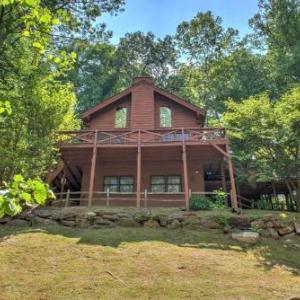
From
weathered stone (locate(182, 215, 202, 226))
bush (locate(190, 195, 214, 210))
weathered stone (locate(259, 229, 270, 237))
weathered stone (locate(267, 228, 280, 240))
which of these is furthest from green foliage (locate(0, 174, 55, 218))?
bush (locate(190, 195, 214, 210))

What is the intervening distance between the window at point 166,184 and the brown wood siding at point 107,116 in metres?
4.58

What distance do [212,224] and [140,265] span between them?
4.99 metres

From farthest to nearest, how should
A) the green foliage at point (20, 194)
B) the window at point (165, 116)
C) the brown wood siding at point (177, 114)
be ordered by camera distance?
the window at point (165, 116) < the brown wood siding at point (177, 114) < the green foliage at point (20, 194)

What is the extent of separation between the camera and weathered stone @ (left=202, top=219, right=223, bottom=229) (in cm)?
→ 1467

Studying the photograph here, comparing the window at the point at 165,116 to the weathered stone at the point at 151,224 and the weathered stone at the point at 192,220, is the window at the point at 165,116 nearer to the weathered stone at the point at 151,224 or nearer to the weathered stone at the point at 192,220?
the weathered stone at the point at 192,220

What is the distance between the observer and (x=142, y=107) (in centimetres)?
2242

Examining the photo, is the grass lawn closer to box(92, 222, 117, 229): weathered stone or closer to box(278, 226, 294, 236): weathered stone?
box(278, 226, 294, 236): weathered stone

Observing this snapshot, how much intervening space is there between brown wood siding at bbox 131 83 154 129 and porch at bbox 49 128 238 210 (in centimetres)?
133

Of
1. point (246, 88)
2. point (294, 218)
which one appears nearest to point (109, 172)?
point (294, 218)

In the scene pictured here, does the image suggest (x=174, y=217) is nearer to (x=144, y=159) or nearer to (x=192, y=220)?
(x=192, y=220)

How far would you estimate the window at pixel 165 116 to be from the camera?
→ 2242 cm

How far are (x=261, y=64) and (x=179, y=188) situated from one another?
1854cm

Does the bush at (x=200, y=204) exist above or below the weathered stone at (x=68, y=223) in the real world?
above

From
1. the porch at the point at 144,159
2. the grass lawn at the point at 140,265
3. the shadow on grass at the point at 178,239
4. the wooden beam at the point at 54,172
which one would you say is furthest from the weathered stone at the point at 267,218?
the wooden beam at the point at 54,172
